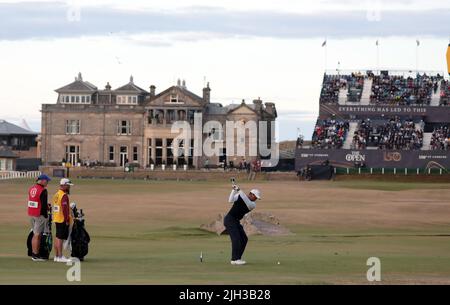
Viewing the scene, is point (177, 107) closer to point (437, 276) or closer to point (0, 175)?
point (0, 175)

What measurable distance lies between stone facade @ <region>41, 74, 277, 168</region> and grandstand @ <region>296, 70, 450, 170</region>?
989cm

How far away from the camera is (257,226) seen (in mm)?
40094

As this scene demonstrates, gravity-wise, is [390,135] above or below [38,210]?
above

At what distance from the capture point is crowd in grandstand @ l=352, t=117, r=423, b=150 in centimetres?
12025

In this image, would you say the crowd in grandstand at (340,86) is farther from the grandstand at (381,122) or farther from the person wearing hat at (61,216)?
the person wearing hat at (61,216)

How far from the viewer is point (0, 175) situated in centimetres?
11275

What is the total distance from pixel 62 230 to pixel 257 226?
1355cm

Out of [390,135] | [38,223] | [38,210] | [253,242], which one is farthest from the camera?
[390,135]

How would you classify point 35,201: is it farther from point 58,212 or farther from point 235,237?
point 235,237

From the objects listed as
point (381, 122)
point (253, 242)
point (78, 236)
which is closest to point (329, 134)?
point (381, 122)

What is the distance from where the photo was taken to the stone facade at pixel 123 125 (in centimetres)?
13462

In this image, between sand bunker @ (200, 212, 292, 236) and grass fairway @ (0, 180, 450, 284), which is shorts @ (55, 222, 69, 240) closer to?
grass fairway @ (0, 180, 450, 284)

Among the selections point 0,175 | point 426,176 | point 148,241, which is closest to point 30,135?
point 0,175

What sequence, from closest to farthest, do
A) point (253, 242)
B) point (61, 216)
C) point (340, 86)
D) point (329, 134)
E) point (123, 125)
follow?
point (61, 216) < point (253, 242) < point (329, 134) < point (340, 86) < point (123, 125)
